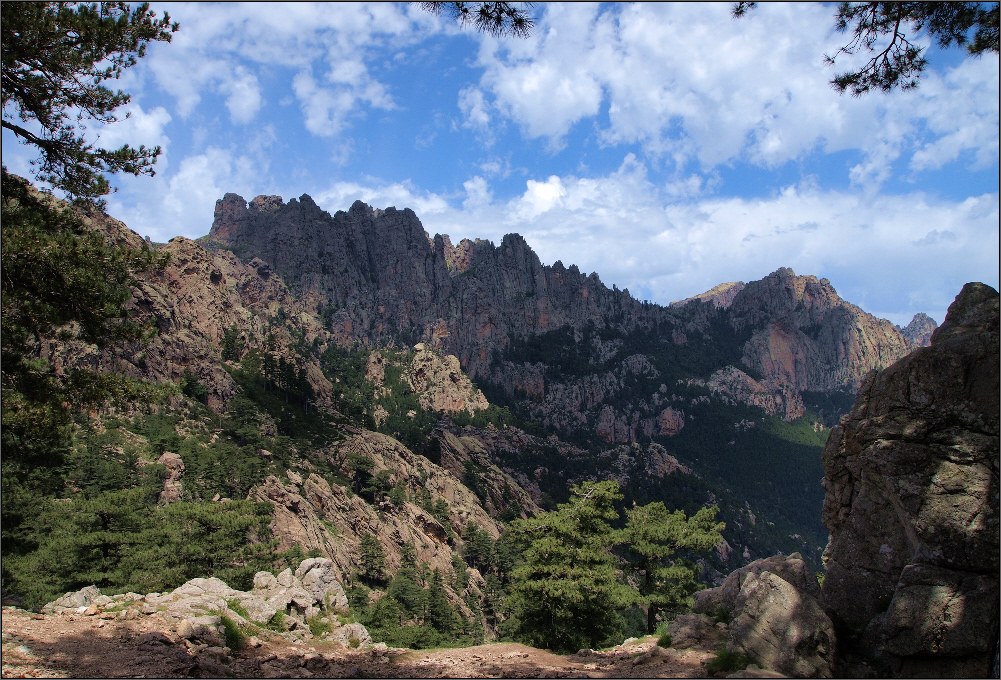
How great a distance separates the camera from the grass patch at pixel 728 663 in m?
9.95

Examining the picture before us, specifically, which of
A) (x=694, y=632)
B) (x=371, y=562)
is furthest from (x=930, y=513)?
(x=371, y=562)

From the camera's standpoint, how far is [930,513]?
9.29 metres

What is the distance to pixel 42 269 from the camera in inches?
363

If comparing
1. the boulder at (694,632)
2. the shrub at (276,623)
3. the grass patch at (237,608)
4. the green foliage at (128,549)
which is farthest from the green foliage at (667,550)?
the green foliage at (128,549)

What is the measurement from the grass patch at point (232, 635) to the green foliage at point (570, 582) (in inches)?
425

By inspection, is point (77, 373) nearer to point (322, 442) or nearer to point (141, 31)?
point (141, 31)

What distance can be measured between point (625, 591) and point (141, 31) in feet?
72.6

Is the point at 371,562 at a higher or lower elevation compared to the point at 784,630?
lower

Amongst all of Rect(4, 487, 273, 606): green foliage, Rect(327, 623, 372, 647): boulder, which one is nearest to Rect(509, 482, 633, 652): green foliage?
Rect(327, 623, 372, 647): boulder

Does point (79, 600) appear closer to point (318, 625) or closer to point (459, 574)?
point (318, 625)

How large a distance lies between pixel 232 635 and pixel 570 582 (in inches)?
465

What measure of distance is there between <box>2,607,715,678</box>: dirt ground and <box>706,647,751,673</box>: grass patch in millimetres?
290

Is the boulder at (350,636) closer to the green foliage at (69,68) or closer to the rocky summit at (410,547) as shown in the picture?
the rocky summit at (410,547)

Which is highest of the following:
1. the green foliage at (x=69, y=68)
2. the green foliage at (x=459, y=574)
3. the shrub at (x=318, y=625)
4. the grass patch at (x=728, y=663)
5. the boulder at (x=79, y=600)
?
the green foliage at (x=69, y=68)
